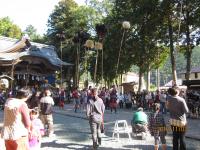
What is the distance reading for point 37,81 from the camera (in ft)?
121

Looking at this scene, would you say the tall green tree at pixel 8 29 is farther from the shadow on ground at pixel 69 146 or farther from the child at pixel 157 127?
the child at pixel 157 127

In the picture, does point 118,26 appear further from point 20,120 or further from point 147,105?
point 20,120

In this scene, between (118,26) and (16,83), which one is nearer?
(16,83)

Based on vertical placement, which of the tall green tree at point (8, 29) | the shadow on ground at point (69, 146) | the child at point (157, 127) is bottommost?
the shadow on ground at point (69, 146)

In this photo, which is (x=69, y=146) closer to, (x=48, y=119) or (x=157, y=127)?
(x=48, y=119)

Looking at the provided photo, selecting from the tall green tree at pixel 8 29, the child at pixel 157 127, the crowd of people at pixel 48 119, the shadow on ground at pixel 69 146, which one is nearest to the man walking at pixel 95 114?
the crowd of people at pixel 48 119

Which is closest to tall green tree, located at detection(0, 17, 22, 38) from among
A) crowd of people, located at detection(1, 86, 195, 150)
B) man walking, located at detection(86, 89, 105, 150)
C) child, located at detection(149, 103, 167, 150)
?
crowd of people, located at detection(1, 86, 195, 150)

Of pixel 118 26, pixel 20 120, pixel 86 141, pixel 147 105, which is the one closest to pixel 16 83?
pixel 147 105

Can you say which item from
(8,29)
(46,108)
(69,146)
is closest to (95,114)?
(69,146)

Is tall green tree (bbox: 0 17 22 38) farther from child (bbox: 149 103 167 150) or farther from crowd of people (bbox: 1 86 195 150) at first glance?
child (bbox: 149 103 167 150)

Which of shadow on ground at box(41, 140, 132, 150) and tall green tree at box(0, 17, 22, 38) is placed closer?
shadow on ground at box(41, 140, 132, 150)

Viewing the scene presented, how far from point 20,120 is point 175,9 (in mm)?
33005

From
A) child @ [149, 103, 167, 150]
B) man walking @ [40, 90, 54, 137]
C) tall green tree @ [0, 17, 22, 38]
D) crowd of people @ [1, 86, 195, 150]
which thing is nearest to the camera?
crowd of people @ [1, 86, 195, 150]

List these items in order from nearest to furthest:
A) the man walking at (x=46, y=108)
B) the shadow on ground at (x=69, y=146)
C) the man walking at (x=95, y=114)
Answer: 1. the man walking at (x=95, y=114)
2. the shadow on ground at (x=69, y=146)
3. the man walking at (x=46, y=108)
